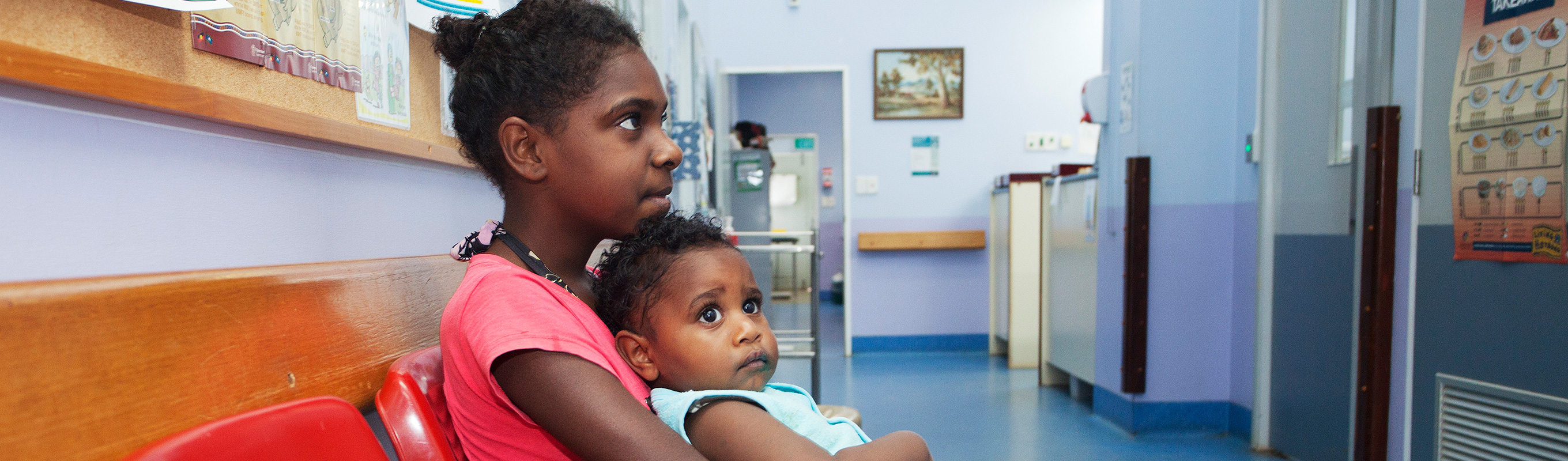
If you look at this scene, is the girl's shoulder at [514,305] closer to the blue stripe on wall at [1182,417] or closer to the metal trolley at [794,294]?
the metal trolley at [794,294]

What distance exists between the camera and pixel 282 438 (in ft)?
1.85

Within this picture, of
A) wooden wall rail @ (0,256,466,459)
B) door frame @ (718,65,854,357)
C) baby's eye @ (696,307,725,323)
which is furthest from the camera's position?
door frame @ (718,65,854,357)

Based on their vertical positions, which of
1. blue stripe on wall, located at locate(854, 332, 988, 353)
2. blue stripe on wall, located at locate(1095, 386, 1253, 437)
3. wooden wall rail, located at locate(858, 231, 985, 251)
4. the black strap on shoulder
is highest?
the black strap on shoulder

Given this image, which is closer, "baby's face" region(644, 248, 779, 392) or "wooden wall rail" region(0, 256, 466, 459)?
"wooden wall rail" region(0, 256, 466, 459)

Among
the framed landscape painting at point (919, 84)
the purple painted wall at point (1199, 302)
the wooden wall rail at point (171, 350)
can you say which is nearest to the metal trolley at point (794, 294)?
the framed landscape painting at point (919, 84)

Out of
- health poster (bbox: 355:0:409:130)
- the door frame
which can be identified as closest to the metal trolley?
the door frame

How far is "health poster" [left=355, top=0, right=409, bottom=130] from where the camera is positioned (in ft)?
3.24

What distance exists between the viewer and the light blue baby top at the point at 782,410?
772 mm

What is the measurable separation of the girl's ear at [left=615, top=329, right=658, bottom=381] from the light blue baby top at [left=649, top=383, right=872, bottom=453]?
2 cm

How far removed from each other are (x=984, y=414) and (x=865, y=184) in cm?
213

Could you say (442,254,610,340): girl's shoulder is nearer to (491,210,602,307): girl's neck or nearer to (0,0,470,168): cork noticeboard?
(491,210,602,307): girl's neck

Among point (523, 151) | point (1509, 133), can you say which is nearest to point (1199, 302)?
point (1509, 133)

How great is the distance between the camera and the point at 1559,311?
1.66 m

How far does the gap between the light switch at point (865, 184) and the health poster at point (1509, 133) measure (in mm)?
3486
